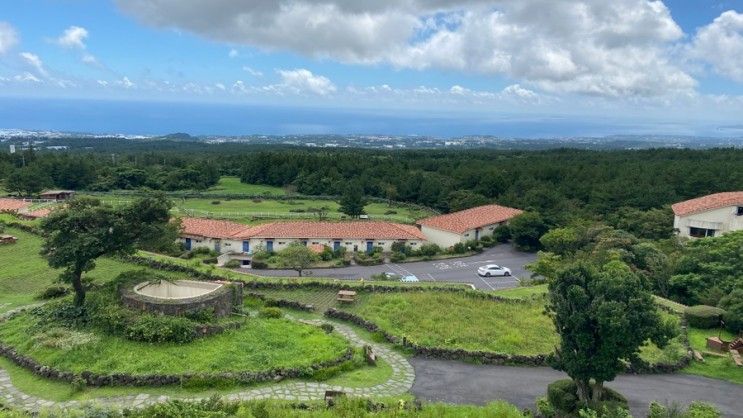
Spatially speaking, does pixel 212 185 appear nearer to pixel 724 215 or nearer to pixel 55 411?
pixel 724 215

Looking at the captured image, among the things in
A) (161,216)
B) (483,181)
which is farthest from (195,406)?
(483,181)

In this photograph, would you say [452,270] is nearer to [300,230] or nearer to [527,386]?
[300,230]

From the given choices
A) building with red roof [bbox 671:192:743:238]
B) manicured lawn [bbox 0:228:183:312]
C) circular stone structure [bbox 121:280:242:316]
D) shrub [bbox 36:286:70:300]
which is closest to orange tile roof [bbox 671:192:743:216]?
building with red roof [bbox 671:192:743:238]

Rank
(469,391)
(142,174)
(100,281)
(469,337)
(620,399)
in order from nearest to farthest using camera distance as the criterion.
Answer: (620,399)
(469,391)
(469,337)
(100,281)
(142,174)

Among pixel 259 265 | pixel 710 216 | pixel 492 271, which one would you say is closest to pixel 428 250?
pixel 492 271

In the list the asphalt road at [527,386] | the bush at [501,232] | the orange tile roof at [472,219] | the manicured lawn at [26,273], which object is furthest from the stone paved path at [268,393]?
the bush at [501,232]

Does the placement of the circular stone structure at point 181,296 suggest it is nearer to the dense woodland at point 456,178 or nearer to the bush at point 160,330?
the bush at point 160,330

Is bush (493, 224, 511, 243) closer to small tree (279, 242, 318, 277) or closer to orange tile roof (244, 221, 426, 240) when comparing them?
orange tile roof (244, 221, 426, 240)
